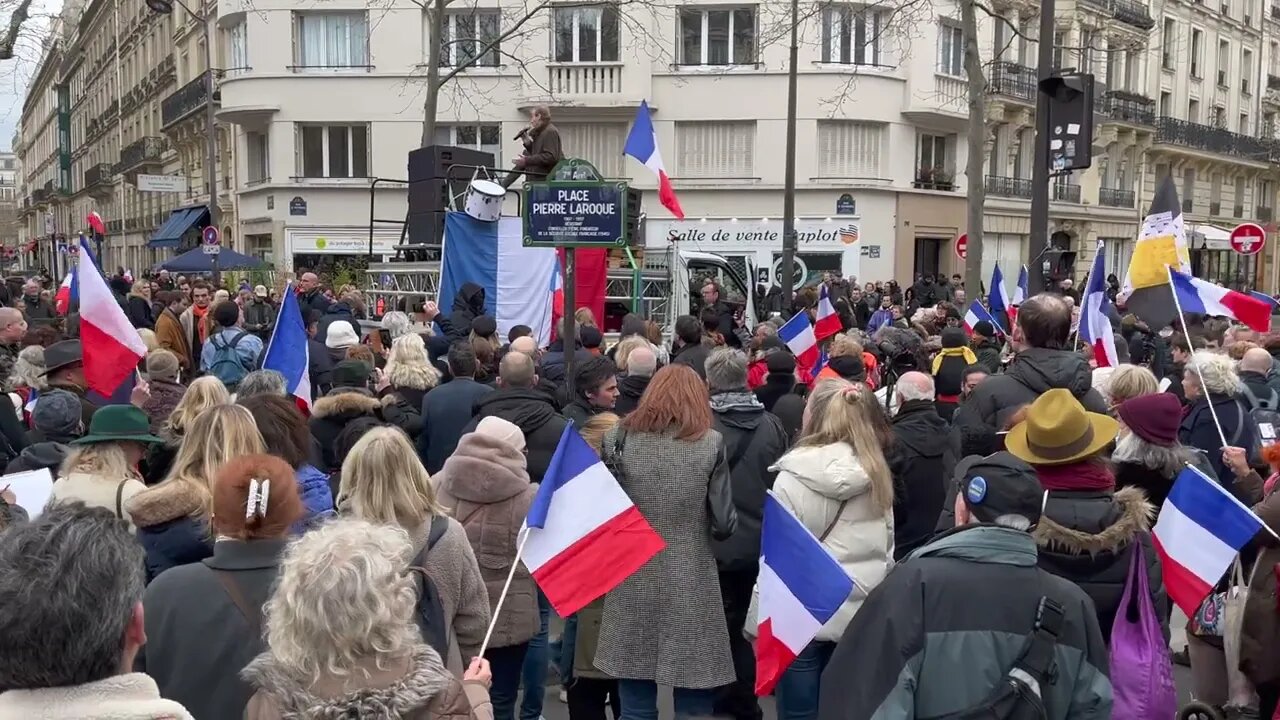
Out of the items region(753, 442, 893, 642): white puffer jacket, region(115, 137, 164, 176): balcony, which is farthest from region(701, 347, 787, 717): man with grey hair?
region(115, 137, 164, 176): balcony

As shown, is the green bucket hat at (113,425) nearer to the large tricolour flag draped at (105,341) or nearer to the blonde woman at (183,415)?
the blonde woman at (183,415)

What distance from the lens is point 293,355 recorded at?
719 cm

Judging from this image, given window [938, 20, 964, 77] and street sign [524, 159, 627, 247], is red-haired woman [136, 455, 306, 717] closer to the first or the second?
street sign [524, 159, 627, 247]

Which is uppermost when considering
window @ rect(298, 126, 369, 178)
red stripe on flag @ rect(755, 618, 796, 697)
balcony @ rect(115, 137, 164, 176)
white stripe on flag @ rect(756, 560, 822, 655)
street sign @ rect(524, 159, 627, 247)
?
balcony @ rect(115, 137, 164, 176)

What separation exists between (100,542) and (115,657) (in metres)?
0.23

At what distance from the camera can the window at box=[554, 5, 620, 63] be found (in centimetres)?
2980

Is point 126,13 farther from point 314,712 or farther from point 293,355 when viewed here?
point 314,712

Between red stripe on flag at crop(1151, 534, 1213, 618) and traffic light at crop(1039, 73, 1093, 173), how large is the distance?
6.07m

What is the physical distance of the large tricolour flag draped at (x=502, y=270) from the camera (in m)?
12.4

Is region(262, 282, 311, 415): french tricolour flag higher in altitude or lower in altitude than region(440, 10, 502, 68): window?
lower

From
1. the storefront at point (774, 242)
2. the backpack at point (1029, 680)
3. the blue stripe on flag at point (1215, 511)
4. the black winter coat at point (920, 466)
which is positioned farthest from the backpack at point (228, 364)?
the storefront at point (774, 242)

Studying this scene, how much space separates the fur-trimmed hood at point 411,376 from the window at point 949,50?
27.1 m

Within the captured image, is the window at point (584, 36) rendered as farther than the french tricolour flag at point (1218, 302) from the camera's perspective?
Yes

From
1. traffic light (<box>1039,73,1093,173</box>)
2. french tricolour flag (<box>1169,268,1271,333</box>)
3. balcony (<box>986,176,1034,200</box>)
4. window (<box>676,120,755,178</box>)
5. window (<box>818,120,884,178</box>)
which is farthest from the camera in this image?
balcony (<box>986,176,1034,200</box>)
